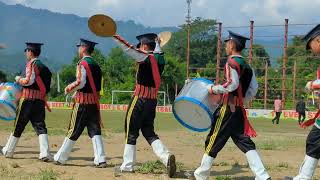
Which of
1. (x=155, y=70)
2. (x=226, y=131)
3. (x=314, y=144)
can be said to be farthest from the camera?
(x=155, y=70)

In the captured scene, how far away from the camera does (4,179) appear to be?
7699 millimetres

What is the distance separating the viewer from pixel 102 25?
8000 millimetres

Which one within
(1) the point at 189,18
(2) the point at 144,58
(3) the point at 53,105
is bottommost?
(3) the point at 53,105

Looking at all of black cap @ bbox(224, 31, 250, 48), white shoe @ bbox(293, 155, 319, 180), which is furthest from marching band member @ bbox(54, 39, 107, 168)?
white shoe @ bbox(293, 155, 319, 180)

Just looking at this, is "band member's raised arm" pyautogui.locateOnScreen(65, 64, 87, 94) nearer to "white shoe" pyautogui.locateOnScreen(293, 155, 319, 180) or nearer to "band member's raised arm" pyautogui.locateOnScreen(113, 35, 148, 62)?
"band member's raised arm" pyautogui.locateOnScreen(113, 35, 148, 62)

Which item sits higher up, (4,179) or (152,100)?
(152,100)

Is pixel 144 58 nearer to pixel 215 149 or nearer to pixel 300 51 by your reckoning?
pixel 215 149

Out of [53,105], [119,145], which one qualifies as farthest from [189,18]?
[119,145]

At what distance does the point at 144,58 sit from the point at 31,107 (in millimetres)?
2620

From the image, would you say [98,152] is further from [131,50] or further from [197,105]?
[197,105]

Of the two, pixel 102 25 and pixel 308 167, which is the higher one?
pixel 102 25

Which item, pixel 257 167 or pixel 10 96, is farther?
pixel 10 96

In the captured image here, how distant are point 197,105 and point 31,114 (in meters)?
3.45

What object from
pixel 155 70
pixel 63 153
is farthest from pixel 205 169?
pixel 63 153
